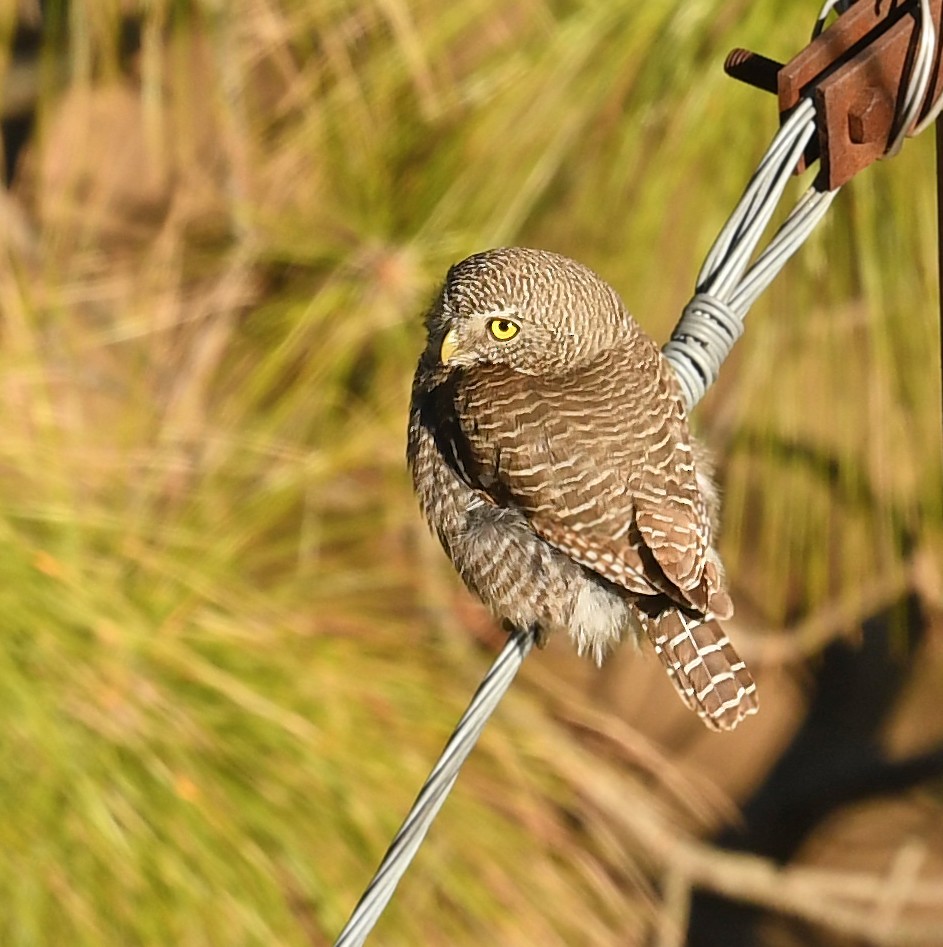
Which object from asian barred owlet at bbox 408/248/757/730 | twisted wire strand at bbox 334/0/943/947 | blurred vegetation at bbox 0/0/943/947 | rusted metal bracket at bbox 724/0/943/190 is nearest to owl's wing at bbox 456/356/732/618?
asian barred owlet at bbox 408/248/757/730

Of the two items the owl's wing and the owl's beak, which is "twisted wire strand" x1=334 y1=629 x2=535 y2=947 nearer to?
the owl's wing

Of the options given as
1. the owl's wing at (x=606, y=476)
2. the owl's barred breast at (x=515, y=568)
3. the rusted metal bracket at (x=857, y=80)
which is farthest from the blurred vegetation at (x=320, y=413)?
the rusted metal bracket at (x=857, y=80)

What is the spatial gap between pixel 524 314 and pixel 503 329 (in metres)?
0.04

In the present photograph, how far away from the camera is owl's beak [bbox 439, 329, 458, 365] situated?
5.20ft

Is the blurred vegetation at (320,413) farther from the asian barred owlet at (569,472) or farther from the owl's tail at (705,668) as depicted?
the owl's tail at (705,668)

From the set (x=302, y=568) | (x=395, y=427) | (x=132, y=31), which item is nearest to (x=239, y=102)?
(x=132, y=31)

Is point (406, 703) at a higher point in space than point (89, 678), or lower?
lower

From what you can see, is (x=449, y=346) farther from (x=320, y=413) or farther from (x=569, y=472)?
(x=320, y=413)

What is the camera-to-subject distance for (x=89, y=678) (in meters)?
1.80

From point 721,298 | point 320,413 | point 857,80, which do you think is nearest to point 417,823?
point 721,298

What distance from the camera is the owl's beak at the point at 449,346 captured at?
1585 millimetres

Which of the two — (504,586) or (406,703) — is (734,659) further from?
(406,703)

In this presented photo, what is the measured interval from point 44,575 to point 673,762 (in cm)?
222

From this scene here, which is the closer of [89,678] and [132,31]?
[89,678]
